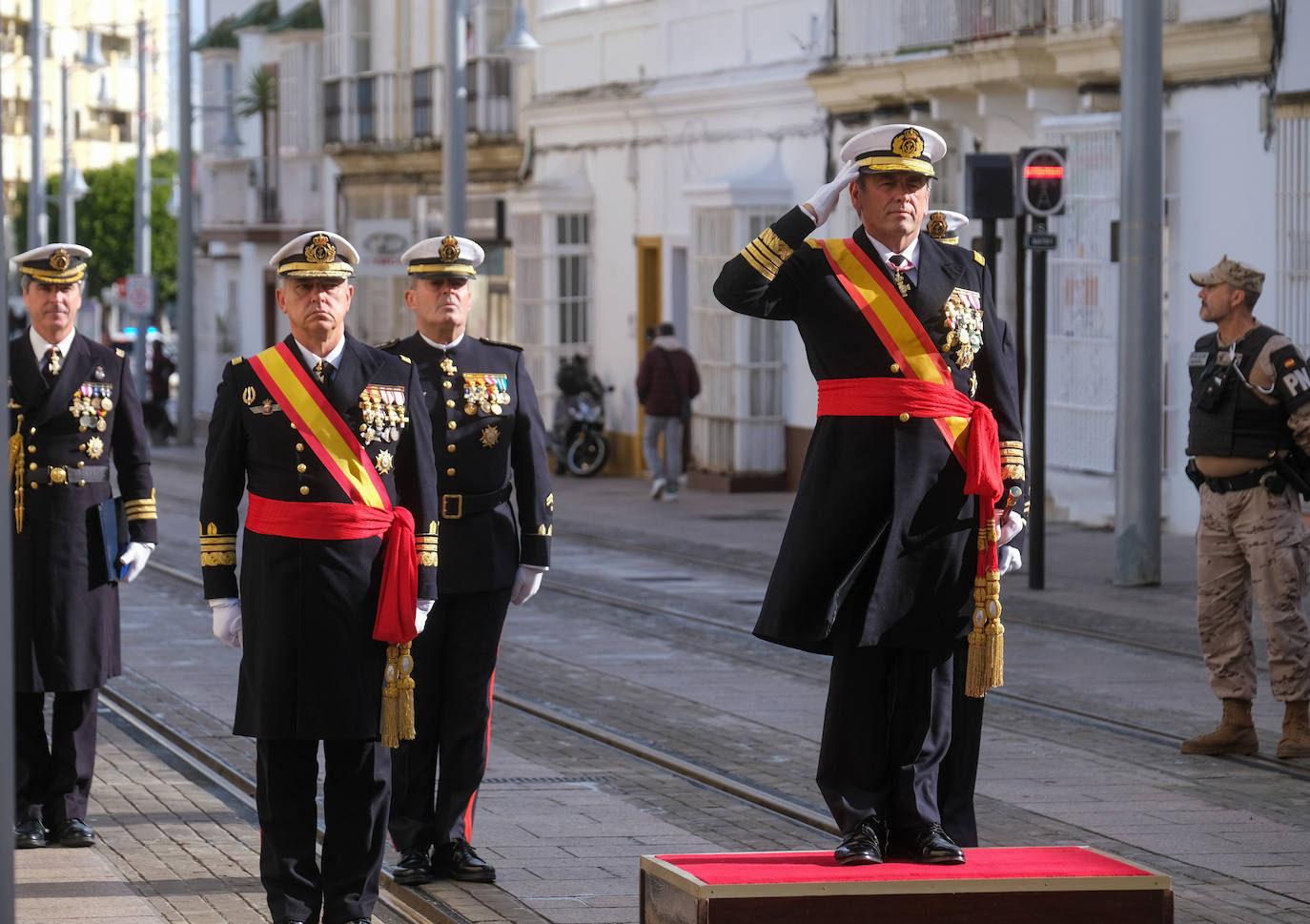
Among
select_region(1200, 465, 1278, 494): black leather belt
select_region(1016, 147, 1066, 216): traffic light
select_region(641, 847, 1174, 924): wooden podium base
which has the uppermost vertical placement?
select_region(1016, 147, 1066, 216): traffic light

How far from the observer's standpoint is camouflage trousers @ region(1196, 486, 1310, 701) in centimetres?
961

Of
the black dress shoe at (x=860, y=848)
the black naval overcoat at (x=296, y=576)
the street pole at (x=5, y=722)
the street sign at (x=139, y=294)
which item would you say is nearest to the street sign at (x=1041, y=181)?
the black naval overcoat at (x=296, y=576)

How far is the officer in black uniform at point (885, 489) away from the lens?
20.1ft

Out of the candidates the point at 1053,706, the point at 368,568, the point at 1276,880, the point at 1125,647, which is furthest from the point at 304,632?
the point at 1125,647

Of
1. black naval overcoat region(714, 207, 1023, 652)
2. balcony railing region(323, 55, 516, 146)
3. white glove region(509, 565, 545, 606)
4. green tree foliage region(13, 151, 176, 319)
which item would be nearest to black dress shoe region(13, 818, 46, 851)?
white glove region(509, 565, 545, 606)

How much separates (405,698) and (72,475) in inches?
87.6

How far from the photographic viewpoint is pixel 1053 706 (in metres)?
11.1

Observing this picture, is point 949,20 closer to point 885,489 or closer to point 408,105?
point 408,105

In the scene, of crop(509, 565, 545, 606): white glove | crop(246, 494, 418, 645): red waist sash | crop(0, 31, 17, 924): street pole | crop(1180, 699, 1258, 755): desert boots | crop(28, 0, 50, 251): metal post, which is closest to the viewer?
crop(0, 31, 17, 924): street pole

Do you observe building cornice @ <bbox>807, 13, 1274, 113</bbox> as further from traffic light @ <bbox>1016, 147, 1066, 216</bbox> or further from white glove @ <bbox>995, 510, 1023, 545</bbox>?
white glove @ <bbox>995, 510, 1023, 545</bbox>

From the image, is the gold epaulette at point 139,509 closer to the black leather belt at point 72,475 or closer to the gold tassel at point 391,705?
the black leather belt at point 72,475

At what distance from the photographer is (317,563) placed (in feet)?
21.4

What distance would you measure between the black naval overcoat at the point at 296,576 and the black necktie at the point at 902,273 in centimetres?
141

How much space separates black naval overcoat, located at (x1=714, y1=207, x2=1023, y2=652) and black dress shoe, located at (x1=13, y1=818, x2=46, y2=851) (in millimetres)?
3053
